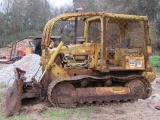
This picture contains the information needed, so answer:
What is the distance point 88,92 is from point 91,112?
0.59 meters

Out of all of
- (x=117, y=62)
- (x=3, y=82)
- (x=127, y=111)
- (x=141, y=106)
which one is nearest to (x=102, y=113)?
(x=127, y=111)

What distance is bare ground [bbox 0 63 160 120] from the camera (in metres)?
5.56

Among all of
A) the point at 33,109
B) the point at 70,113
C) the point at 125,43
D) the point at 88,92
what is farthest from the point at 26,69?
the point at 70,113

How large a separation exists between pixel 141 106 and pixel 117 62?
131 cm

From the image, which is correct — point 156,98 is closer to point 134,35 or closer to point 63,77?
point 134,35

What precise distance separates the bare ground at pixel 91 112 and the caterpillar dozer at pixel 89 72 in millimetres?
202

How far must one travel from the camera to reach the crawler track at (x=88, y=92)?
6.29 meters

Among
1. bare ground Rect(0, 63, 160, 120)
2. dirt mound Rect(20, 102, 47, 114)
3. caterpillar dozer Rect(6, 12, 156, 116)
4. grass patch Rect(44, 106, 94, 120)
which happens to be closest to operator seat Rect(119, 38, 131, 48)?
caterpillar dozer Rect(6, 12, 156, 116)

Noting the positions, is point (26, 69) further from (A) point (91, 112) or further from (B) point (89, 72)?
(A) point (91, 112)

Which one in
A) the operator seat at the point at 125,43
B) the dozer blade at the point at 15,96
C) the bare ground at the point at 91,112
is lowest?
the bare ground at the point at 91,112

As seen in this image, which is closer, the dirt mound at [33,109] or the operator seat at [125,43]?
the dirt mound at [33,109]

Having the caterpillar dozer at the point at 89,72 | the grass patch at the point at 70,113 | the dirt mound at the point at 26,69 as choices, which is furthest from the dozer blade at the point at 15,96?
the dirt mound at the point at 26,69

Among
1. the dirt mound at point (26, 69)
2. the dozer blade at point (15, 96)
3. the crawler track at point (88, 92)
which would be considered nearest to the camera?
the dozer blade at point (15, 96)

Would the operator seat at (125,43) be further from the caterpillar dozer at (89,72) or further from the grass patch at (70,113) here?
the grass patch at (70,113)
